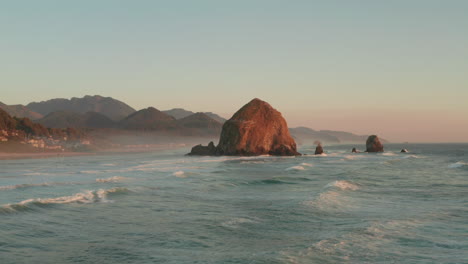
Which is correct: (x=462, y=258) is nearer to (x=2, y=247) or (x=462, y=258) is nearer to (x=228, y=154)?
(x=2, y=247)

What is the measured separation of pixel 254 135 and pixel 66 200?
76.1 meters

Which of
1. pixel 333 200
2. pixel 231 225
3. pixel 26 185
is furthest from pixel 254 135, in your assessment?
pixel 231 225

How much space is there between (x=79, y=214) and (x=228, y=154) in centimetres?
7764

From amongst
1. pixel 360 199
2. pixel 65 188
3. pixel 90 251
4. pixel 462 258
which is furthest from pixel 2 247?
pixel 360 199

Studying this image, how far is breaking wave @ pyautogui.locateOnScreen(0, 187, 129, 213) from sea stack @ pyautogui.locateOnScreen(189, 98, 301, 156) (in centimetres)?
6739

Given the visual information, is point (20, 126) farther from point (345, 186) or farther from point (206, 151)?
point (345, 186)

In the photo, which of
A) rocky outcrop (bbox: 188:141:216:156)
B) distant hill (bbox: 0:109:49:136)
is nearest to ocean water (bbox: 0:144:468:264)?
rocky outcrop (bbox: 188:141:216:156)

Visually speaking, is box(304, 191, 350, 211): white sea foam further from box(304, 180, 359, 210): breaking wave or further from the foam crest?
the foam crest

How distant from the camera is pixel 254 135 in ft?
335

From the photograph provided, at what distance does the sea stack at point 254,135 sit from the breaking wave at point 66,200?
67389mm

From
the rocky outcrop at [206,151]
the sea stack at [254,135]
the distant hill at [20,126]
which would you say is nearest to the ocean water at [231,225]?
the sea stack at [254,135]

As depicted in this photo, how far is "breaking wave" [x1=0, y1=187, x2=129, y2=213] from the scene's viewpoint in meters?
24.1

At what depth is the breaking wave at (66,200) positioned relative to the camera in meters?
24.1

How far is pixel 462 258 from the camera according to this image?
14.6 metres
